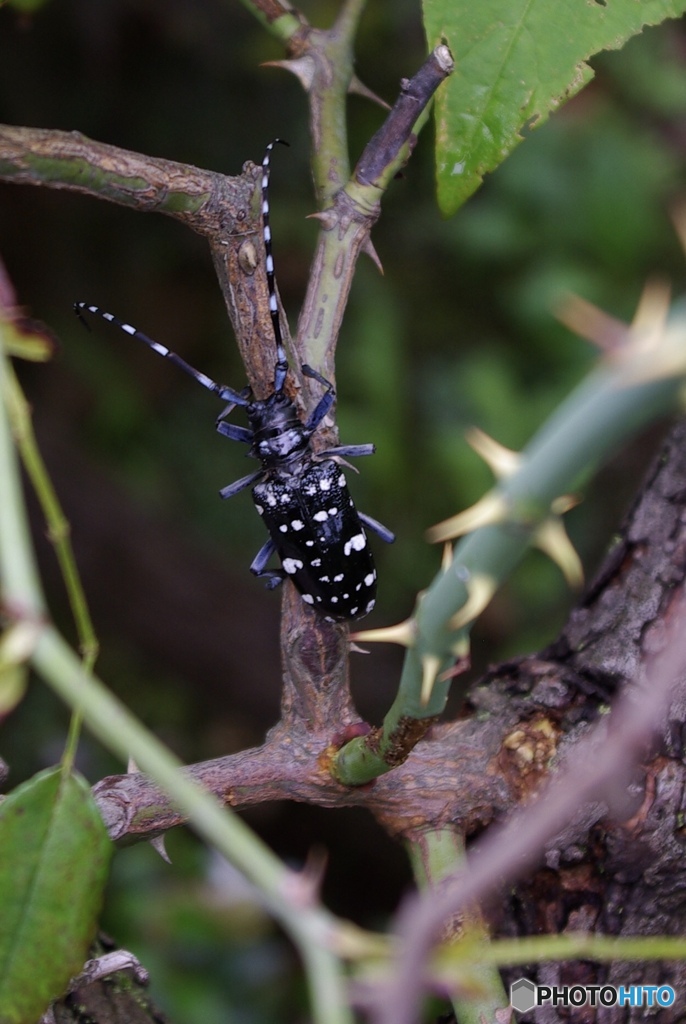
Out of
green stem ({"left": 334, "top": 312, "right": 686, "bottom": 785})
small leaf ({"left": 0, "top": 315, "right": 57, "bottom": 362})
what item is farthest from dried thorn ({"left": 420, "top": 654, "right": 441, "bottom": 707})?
small leaf ({"left": 0, "top": 315, "right": 57, "bottom": 362})

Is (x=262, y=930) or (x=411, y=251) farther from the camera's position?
(x=411, y=251)

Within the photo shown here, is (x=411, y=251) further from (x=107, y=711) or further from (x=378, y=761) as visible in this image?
(x=107, y=711)

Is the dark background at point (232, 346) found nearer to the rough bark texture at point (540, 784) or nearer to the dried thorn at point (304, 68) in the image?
the rough bark texture at point (540, 784)

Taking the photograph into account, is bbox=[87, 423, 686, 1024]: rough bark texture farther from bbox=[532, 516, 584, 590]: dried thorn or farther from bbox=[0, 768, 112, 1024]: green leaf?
bbox=[532, 516, 584, 590]: dried thorn

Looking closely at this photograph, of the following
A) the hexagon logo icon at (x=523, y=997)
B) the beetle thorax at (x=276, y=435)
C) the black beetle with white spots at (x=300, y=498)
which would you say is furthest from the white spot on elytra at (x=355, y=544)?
the hexagon logo icon at (x=523, y=997)

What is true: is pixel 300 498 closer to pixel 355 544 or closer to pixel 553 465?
pixel 355 544

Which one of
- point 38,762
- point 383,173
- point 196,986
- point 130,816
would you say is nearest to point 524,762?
point 130,816
